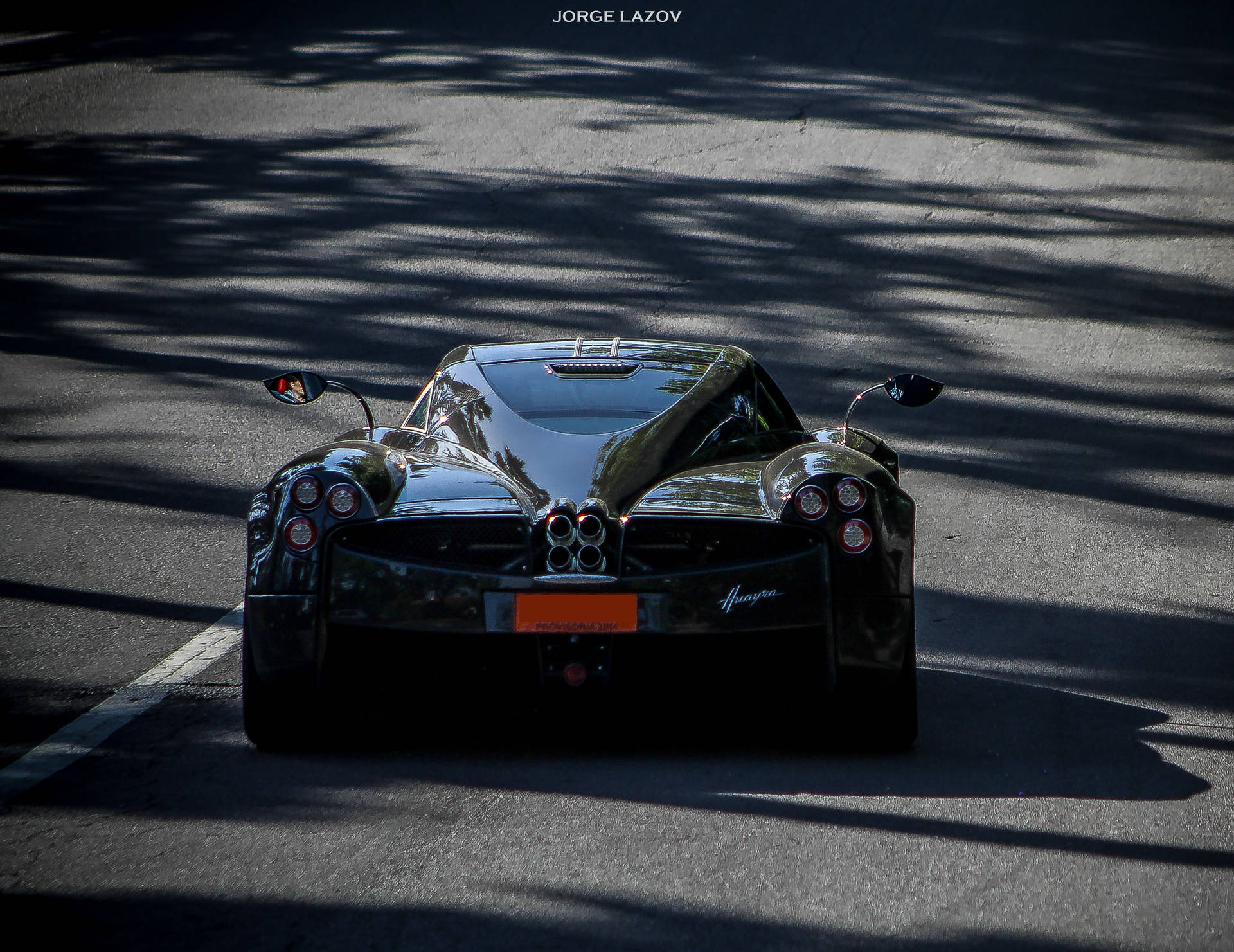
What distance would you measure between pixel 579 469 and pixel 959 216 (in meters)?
10.4

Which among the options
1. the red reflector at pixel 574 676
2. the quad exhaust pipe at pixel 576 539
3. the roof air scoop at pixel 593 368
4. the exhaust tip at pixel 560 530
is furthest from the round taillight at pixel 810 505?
the roof air scoop at pixel 593 368

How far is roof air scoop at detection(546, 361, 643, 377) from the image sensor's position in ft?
17.6

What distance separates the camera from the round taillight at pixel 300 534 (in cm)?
422

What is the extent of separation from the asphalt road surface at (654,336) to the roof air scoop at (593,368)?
1.43 metres

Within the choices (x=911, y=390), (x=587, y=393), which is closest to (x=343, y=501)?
(x=587, y=393)

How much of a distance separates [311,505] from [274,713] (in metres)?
0.65

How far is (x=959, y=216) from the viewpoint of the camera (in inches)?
549

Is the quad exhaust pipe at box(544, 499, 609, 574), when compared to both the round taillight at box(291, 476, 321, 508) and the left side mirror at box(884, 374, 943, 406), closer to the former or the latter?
the round taillight at box(291, 476, 321, 508)

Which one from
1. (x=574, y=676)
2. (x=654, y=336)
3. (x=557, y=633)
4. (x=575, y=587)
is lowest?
(x=574, y=676)

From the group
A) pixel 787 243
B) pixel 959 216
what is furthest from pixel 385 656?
pixel 959 216

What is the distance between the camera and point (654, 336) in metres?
10.7

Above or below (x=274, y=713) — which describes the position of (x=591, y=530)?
above

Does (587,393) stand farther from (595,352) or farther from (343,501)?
(343,501)

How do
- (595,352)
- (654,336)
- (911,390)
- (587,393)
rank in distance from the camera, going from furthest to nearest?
1. (654,336)
2. (595,352)
3. (587,393)
4. (911,390)
